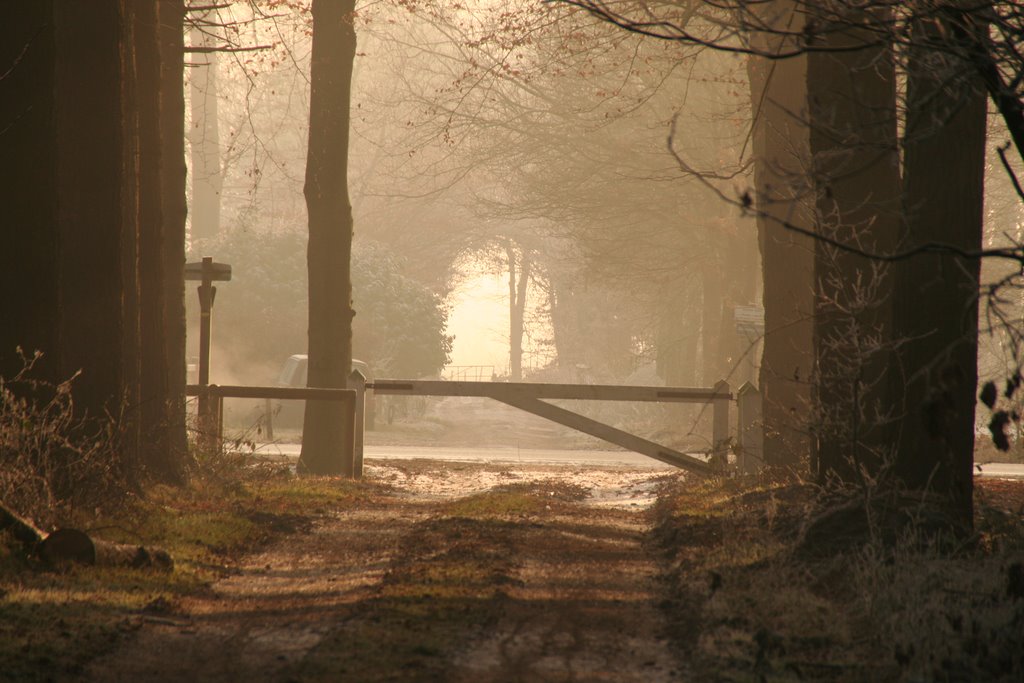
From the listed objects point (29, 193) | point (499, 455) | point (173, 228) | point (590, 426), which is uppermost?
point (173, 228)

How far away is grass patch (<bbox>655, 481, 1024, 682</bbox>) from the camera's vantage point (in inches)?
234

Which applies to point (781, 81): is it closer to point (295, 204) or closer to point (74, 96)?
point (74, 96)

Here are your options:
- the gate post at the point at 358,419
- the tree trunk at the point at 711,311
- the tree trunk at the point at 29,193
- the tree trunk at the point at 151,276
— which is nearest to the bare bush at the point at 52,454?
the tree trunk at the point at 29,193

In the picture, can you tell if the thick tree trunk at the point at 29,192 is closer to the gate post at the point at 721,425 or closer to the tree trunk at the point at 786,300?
the tree trunk at the point at 786,300

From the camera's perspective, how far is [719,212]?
30328 mm

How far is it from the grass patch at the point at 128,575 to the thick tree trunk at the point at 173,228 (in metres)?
0.59

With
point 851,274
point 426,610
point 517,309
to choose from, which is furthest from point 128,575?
point 517,309

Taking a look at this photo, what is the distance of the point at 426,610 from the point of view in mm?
7098

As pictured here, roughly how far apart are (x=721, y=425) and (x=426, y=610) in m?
9.16

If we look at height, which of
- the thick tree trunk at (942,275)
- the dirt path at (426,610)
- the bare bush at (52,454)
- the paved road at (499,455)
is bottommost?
the paved road at (499,455)

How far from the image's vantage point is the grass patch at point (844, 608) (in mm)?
5941

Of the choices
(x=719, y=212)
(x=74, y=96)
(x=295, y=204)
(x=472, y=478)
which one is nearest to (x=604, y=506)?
(x=472, y=478)

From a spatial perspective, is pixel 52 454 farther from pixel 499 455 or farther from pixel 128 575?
pixel 499 455

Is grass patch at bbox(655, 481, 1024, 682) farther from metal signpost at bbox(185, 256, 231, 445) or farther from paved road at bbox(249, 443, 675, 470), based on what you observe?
paved road at bbox(249, 443, 675, 470)
